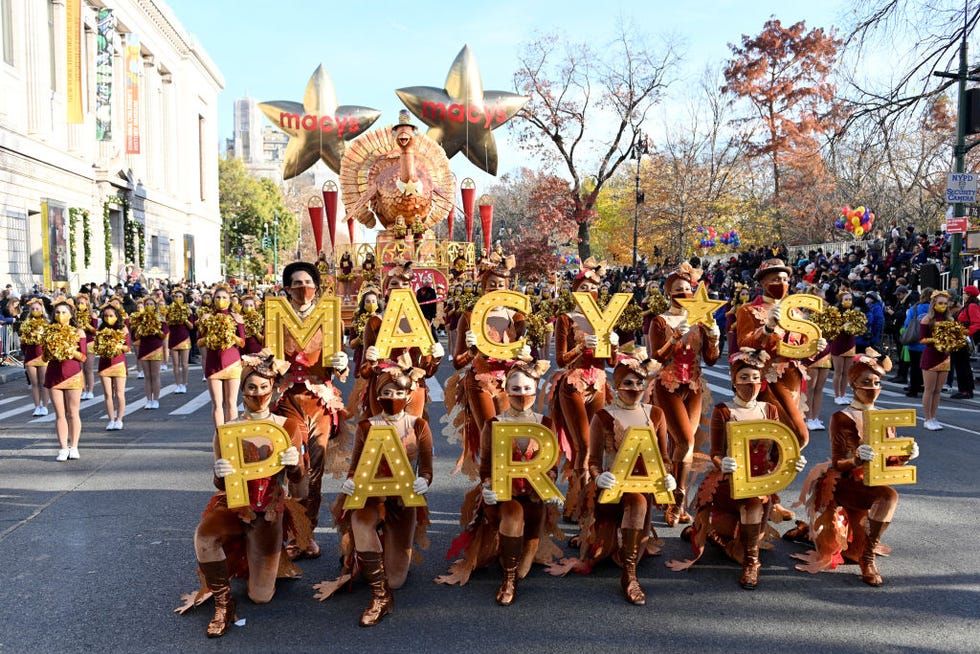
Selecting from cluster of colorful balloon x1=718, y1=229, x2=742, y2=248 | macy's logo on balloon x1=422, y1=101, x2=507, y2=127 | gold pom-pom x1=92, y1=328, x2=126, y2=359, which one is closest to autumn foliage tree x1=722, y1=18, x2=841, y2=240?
cluster of colorful balloon x1=718, y1=229, x2=742, y2=248

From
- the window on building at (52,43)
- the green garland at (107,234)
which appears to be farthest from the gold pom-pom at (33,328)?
the green garland at (107,234)

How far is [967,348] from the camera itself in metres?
12.6

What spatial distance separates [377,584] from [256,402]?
135cm

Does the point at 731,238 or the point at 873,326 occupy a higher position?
the point at 731,238

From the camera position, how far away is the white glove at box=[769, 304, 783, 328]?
6492 mm

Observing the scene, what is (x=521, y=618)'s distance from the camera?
4480 mm

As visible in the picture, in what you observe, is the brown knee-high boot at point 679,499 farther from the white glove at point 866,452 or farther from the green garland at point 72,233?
the green garland at point 72,233

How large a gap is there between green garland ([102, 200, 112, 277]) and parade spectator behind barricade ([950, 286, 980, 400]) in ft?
110

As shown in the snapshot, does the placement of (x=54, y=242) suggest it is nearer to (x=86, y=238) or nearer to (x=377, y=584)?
(x=86, y=238)

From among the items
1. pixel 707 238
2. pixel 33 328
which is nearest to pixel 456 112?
pixel 33 328

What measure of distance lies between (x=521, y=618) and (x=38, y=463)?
6567mm

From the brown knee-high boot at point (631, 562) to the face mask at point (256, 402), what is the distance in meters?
2.44

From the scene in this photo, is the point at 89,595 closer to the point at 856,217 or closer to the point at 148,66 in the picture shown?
the point at 856,217

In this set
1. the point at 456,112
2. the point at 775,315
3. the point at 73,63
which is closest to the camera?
the point at 775,315
